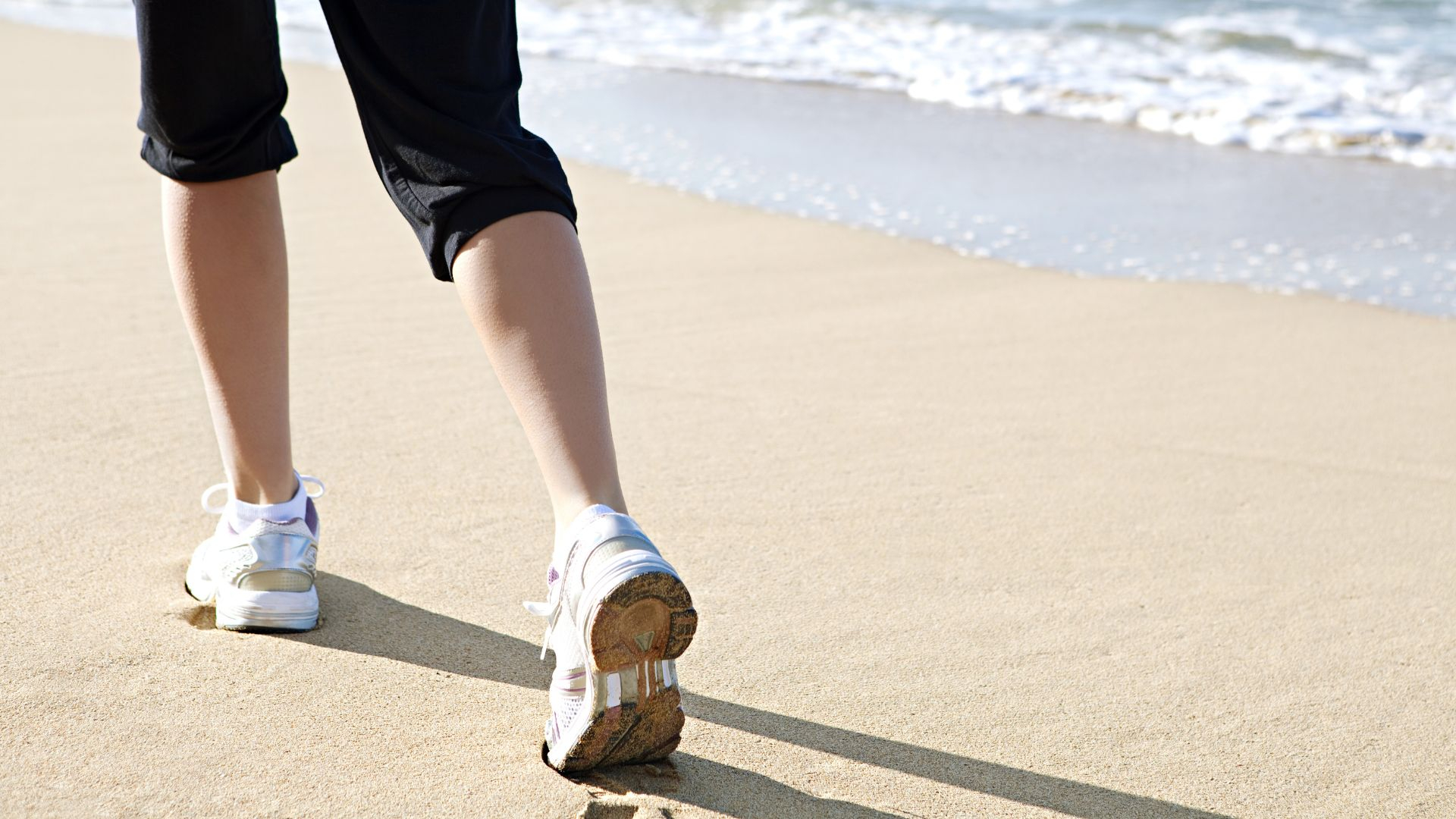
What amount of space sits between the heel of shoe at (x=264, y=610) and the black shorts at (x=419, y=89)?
0.50 metres

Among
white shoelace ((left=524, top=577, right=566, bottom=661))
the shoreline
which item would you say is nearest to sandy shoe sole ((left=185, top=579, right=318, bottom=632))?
white shoelace ((left=524, top=577, right=566, bottom=661))

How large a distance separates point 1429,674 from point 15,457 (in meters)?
1.97

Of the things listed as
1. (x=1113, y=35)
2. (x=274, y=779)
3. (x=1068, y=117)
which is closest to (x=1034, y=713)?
(x=274, y=779)

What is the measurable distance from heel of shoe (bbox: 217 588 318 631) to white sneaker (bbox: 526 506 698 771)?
437mm

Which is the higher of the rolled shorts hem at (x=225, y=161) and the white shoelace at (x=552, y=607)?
the rolled shorts hem at (x=225, y=161)

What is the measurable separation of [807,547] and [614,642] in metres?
→ 0.72

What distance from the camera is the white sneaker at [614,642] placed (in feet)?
3.99

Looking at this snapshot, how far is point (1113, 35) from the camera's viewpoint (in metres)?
8.13

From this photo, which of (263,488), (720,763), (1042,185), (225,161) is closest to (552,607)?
(720,763)

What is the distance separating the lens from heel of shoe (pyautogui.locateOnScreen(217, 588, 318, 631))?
1.60 metres

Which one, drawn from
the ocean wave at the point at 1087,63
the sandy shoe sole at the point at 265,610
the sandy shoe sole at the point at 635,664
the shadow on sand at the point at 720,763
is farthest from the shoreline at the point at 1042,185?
the sandy shoe sole at the point at 635,664

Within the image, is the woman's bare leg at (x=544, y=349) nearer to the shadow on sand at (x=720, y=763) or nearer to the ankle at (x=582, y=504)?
the ankle at (x=582, y=504)

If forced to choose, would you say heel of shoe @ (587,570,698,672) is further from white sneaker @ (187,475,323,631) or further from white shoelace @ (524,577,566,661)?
white sneaker @ (187,475,323,631)

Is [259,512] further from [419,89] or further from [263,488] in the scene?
[419,89]
